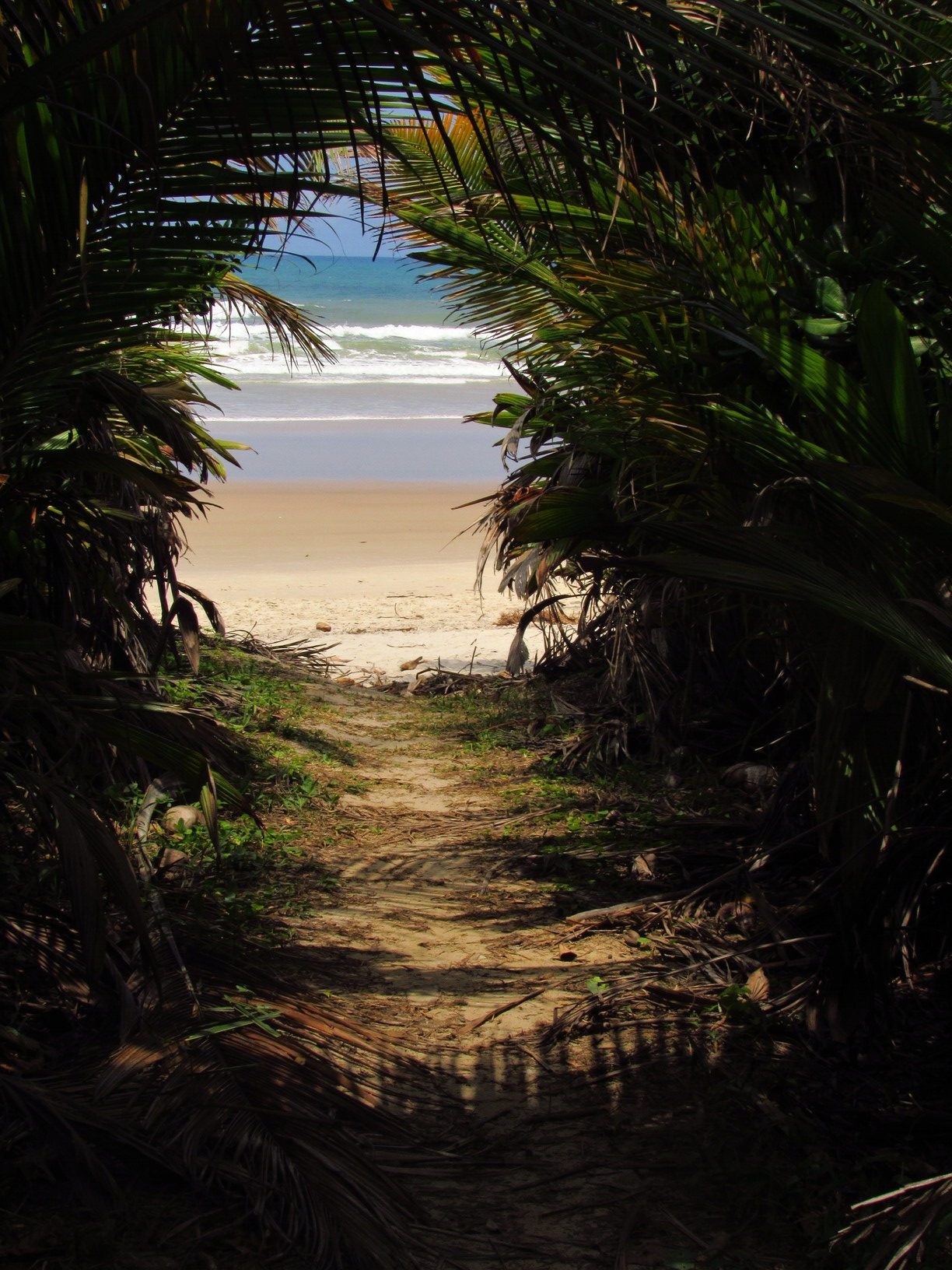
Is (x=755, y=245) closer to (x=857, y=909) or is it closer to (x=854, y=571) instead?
(x=854, y=571)

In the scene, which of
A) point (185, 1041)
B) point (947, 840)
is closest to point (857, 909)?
point (947, 840)

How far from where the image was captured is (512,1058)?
7.84 ft

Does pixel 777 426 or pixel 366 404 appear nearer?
pixel 777 426

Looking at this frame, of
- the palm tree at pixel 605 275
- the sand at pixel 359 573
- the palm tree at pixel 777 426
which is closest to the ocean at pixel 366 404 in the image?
the sand at pixel 359 573

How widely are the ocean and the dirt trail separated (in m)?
2.37

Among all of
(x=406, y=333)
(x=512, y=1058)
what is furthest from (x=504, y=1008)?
(x=406, y=333)

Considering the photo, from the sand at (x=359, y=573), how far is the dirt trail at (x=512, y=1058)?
9.09 feet

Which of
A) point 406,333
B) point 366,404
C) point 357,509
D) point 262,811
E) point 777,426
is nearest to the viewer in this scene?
point 777,426

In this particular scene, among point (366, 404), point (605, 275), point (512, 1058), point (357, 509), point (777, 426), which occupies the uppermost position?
point (366, 404)

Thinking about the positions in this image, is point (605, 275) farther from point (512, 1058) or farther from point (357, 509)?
point (357, 509)

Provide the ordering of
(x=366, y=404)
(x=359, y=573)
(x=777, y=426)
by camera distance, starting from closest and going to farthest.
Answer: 1. (x=777, y=426)
2. (x=359, y=573)
3. (x=366, y=404)

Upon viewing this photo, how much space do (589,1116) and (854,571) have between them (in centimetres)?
118

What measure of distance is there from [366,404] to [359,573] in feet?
40.6

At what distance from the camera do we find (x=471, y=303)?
441 cm
